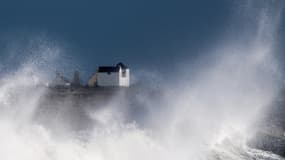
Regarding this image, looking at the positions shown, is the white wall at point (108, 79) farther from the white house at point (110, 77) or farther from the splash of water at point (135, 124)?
the splash of water at point (135, 124)

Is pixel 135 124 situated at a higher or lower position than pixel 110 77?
lower

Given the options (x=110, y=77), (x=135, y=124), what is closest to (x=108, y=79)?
(x=110, y=77)

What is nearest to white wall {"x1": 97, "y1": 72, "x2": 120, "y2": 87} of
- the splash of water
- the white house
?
the white house

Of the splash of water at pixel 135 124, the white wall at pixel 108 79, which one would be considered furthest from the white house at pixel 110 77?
the splash of water at pixel 135 124

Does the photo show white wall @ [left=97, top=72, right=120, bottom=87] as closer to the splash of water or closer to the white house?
the white house

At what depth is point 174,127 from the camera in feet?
127

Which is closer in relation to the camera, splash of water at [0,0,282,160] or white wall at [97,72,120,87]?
splash of water at [0,0,282,160]

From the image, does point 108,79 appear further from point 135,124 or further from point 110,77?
point 135,124

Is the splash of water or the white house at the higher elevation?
the white house

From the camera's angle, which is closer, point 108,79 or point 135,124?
point 135,124

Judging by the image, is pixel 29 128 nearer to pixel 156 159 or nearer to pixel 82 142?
pixel 82 142

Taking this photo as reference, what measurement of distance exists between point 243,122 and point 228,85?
3135cm

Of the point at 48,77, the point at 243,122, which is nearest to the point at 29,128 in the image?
the point at 243,122

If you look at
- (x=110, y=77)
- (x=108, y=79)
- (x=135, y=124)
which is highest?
(x=110, y=77)
